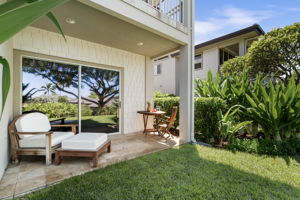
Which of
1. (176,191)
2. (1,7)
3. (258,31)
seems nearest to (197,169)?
(176,191)

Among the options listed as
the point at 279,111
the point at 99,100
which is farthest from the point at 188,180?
the point at 99,100

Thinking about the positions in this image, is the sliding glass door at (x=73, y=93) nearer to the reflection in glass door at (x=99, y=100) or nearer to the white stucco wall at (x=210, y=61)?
the reflection in glass door at (x=99, y=100)

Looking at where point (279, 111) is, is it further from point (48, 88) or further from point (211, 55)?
A: point (211, 55)

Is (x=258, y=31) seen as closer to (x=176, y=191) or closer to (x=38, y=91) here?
(x=176, y=191)

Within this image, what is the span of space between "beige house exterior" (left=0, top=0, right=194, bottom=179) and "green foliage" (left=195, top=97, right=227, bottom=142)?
440mm

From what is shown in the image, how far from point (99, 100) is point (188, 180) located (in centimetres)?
366

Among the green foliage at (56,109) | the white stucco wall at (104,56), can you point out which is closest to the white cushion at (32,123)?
the green foliage at (56,109)

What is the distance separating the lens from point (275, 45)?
5.78 metres

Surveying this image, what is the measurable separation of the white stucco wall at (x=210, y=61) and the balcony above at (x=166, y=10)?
6292 millimetres

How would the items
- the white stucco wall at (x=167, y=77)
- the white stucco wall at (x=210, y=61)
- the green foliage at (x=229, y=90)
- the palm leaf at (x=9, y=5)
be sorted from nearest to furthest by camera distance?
the palm leaf at (x=9, y=5), the green foliage at (x=229, y=90), the white stucco wall at (x=210, y=61), the white stucco wall at (x=167, y=77)

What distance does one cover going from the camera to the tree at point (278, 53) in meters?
5.59

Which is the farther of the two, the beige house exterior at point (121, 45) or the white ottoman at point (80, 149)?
the beige house exterior at point (121, 45)

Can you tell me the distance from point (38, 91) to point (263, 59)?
7.93 m

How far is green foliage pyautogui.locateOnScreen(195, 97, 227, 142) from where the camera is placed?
4332 mm
